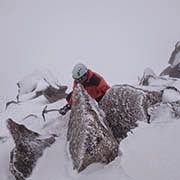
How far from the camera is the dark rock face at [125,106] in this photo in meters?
8.48

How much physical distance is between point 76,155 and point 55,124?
3020 millimetres

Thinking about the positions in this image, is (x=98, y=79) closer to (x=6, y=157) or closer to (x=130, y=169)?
(x=6, y=157)

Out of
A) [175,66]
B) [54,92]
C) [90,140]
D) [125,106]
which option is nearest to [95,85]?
[125,106]

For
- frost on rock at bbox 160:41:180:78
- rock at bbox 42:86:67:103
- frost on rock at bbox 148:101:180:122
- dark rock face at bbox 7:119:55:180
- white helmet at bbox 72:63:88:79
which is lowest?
rock at bbox 42:86:67:103

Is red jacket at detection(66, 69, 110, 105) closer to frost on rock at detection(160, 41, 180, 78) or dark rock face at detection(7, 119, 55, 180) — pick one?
dark rock face at detection(7, 119, 55, 180)

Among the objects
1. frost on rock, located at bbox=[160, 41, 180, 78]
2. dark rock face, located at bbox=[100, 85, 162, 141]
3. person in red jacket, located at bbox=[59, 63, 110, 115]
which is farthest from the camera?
frost on rock, located at bbox=[160, 41, 180, 78]

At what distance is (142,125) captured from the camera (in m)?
8.14

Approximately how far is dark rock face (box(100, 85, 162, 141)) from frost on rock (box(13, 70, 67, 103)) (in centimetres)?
1018

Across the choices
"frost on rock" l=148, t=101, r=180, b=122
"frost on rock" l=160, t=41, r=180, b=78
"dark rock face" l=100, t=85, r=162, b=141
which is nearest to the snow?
"frost on rock" l=148, t=101, r=180, b=122

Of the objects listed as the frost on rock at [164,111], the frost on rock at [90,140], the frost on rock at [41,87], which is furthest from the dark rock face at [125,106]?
the frost on rock at [41,87]

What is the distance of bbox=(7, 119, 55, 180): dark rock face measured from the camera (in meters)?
8.07

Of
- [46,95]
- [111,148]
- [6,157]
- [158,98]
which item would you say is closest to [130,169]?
[111,148]

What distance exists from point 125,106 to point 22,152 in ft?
9.41

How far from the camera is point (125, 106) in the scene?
870 cm
